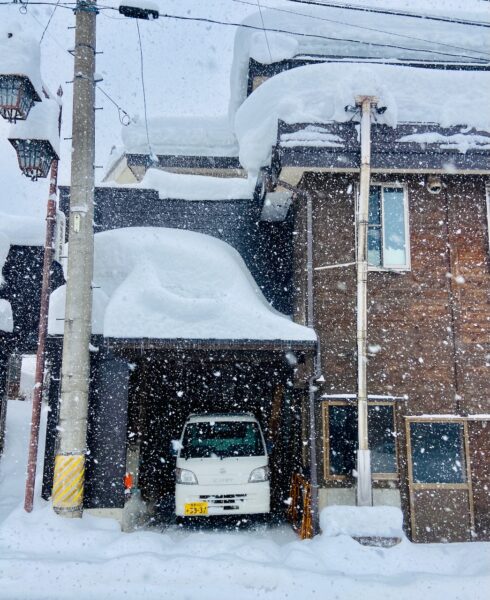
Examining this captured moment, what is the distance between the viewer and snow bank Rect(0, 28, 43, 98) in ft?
22.5

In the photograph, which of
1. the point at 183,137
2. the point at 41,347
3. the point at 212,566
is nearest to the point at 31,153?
the point at 41,347

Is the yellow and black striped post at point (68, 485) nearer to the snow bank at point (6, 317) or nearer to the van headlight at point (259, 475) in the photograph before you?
the van headlight at point (259, 475)

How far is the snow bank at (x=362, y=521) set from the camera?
7.06 metres

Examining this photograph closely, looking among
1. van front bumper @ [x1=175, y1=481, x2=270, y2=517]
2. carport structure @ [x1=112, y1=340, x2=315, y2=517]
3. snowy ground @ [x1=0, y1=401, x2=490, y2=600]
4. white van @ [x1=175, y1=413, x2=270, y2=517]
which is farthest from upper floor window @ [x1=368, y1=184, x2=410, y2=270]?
snowy ground @ [x1=0, y1=401, x2=490, y2=600]

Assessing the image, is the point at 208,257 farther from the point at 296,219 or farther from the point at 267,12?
the point at 267,12

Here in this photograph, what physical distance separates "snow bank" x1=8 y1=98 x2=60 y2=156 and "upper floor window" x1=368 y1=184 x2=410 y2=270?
5456mm

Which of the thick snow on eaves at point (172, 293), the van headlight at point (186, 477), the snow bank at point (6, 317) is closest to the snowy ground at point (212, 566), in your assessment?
the van headlight at point (186, 477)

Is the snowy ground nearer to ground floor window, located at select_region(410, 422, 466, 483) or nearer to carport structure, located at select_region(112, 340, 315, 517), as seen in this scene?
ground floor window, located at select_region(410, 422, 466, 483)

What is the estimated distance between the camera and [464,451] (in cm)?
841

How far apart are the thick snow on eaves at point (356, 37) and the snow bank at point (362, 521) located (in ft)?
31.2

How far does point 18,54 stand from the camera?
692 centimetres

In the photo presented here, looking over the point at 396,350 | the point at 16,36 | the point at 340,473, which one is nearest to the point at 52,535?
the point at 340,473

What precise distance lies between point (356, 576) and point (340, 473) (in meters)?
2.61

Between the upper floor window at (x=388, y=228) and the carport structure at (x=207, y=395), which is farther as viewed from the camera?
the upper floor window at (x=388, y=228)
